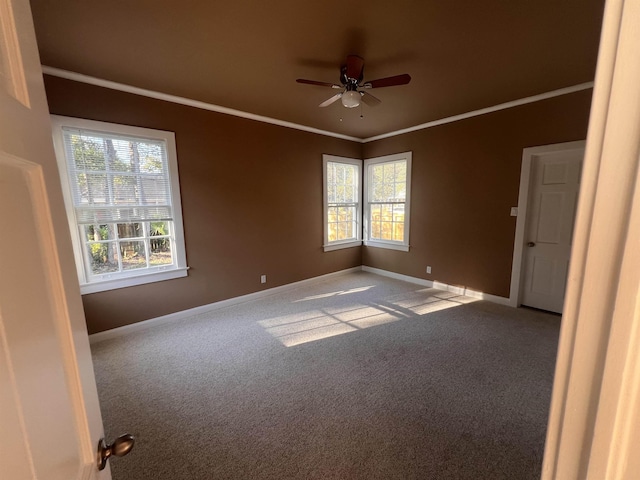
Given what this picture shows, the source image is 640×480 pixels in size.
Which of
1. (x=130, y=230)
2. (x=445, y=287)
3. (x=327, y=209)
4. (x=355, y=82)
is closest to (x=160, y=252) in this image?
(x=130, y=230)

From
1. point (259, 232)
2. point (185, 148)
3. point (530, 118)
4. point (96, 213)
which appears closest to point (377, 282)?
point (259, 232)

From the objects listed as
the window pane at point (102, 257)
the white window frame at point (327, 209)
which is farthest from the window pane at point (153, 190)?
the white window frame at point (327, 209)

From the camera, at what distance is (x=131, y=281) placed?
9.77 feet

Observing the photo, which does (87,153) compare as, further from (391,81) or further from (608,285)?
(608,285)

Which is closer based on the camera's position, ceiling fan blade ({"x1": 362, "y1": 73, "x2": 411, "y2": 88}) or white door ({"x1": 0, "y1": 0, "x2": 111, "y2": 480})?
white door ({"x1": 0, "y1": 0, "x2": 111, "y2": 480})

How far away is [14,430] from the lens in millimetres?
364

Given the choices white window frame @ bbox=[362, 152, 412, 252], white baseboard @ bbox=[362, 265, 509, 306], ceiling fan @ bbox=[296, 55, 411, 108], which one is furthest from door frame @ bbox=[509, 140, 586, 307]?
ceiling fan @ bbox=[296, 55, 411, 108]

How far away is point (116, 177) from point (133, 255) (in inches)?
33.4

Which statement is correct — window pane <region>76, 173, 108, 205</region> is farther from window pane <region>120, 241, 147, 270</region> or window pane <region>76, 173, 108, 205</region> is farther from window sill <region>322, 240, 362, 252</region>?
window sill <region>322, 240, 362, 252</region>

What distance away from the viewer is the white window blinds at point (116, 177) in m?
2.62

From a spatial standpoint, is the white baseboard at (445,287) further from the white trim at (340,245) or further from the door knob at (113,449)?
the door knob at (113,449)

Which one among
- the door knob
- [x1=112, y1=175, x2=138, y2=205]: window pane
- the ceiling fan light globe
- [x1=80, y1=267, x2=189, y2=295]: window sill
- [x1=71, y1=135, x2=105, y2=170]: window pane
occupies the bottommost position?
[x1=80, y1=267, x2=189, y2=295]: window sill

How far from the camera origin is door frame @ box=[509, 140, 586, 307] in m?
3.17

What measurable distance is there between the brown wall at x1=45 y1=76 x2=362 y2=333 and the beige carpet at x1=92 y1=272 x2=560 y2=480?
409mm
